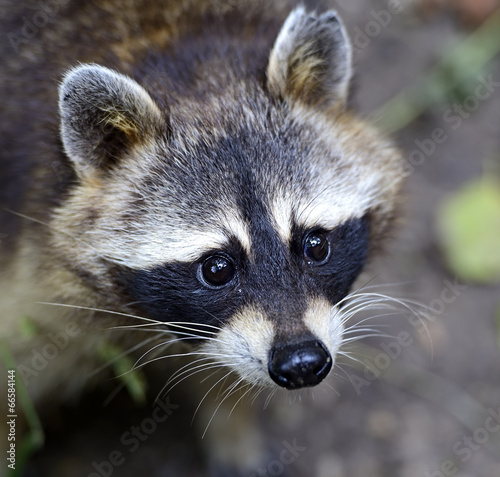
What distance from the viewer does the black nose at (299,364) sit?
263 centimetres

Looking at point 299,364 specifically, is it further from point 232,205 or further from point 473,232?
point 473,232

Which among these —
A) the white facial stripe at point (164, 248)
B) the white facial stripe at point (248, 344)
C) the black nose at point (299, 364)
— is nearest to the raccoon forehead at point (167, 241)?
the white facial stripe at point (164, 248)

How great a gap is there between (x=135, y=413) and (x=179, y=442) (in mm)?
321

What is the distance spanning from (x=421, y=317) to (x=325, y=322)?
81.6 inches

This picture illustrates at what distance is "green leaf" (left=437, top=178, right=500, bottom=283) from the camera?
4781 mm

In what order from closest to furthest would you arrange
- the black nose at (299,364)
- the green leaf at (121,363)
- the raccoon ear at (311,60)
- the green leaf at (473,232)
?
1. the black nose at (299,364)
2. the raccoon ear at (311,60)
3. the green leaf at (121,363)
4. the green leaf at (473,232)

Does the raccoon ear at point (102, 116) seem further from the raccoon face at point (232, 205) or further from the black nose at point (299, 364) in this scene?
the black nose at point (299, 364)

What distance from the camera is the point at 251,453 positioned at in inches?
166

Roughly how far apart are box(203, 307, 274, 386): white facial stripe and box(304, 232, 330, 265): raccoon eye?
342 millimetres

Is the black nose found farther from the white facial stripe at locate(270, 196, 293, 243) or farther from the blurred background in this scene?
the blurred background

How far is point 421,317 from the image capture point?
4.68 metres

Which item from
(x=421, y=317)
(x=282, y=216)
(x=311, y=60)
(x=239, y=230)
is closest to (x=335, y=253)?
(x=282, y=216)

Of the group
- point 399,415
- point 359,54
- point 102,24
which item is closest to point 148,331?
point 102,24

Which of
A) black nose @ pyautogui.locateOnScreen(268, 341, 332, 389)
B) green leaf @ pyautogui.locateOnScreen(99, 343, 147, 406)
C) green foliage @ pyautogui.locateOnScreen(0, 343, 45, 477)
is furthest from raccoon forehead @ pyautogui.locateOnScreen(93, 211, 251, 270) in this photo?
green foliage @ pyautogui.locateOnScreen(0, 343, 45, 477)
